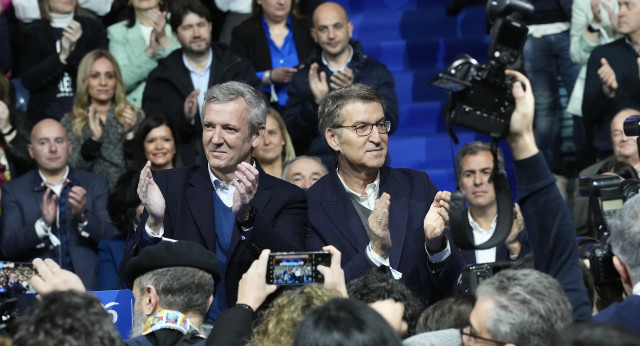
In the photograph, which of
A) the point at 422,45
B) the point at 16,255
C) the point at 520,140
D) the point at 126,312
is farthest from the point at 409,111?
the point at 520,140

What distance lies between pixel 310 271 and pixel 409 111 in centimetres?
523

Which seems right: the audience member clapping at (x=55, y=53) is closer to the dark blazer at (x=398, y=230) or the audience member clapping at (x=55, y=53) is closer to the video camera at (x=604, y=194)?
the dark blazer at (x=398, y=230)

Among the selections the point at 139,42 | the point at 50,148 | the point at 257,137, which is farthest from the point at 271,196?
the point at 139,42

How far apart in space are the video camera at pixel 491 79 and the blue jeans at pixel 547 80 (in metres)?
5.09

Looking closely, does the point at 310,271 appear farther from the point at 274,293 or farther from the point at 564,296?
the point at 564,296

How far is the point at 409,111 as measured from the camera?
9.15 m

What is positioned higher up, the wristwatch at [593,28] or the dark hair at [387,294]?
the wristwatch at [593,28]

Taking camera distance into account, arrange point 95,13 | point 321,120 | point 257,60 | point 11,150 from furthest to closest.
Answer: point 95,13, point 257,60, point 11,150, point 321,120

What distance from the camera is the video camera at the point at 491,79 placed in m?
3.50

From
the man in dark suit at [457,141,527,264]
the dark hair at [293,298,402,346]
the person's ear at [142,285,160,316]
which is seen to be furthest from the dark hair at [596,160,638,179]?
the dark hair at [293,298,402,346]

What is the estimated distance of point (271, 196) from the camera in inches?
197

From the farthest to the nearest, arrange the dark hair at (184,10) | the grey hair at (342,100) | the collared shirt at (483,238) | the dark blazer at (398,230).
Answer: the dark hair at (184,10) < the collared shirt at (483,238) < the grey hair at (342,100) < the dark blazer at (398,230)

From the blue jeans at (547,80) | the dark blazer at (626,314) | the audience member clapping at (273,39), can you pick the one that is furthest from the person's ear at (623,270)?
the audience member clapping at (273,39)

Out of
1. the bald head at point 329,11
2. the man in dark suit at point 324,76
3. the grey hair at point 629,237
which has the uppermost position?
the bald head at point 329,11
